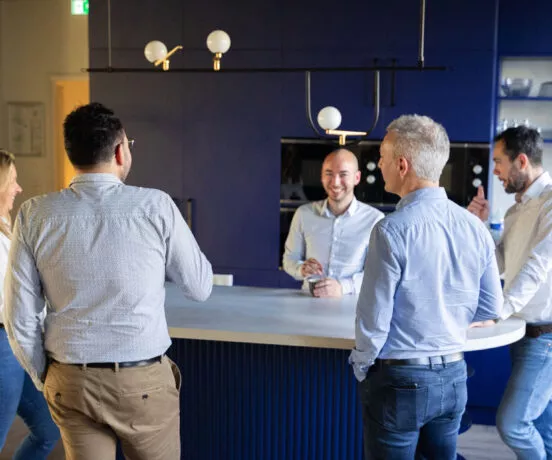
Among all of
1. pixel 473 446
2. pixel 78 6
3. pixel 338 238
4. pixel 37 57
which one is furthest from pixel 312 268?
pixel 37 57

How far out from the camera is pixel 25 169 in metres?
6.86

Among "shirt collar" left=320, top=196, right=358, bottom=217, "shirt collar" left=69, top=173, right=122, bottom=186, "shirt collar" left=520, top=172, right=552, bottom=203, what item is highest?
"shirt collar" left=69, top=173, right=122, bottom=186

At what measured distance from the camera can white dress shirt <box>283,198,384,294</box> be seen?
11.1ft

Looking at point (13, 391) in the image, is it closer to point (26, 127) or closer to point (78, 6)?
point (26, 127)

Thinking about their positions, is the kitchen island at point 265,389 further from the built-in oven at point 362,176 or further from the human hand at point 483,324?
the built-in oven at point 362,176

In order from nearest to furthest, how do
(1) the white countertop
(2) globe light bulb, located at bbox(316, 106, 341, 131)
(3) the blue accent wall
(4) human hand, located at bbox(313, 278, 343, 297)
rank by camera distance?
(1) the white countertop
(4) human hand, located at bbox(313, 278, 343, 297)
(2) globe light bulb, located at bbox(316, 106, 341, 131)
(3) the blue accent wall

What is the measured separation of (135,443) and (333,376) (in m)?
0.90

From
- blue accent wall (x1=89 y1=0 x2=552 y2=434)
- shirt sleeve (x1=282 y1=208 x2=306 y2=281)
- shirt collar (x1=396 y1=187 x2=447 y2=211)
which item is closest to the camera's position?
shirt collar (x1=396 y1=187 x2=447 y2=211)

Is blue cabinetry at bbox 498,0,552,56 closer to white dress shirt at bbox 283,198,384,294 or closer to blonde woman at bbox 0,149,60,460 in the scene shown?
white dress shirt at bbox 283,198,384,294

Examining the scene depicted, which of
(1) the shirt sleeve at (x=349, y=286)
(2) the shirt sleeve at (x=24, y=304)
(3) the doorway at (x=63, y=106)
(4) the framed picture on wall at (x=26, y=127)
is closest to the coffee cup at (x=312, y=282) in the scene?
(1) the shirt sleeve at (x=349, y=286)

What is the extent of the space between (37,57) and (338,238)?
4.58 meters

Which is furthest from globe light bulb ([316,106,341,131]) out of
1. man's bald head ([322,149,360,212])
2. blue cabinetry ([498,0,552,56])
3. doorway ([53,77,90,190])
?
doorway ([53,77,90,190])

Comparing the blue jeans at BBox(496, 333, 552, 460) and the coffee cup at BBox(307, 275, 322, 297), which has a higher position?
the coffee cup at BBox(307, 275, 322, 297)

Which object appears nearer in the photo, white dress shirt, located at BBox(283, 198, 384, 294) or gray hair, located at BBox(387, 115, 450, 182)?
gray hair, located at BBox(387, 115, 450, 182)
